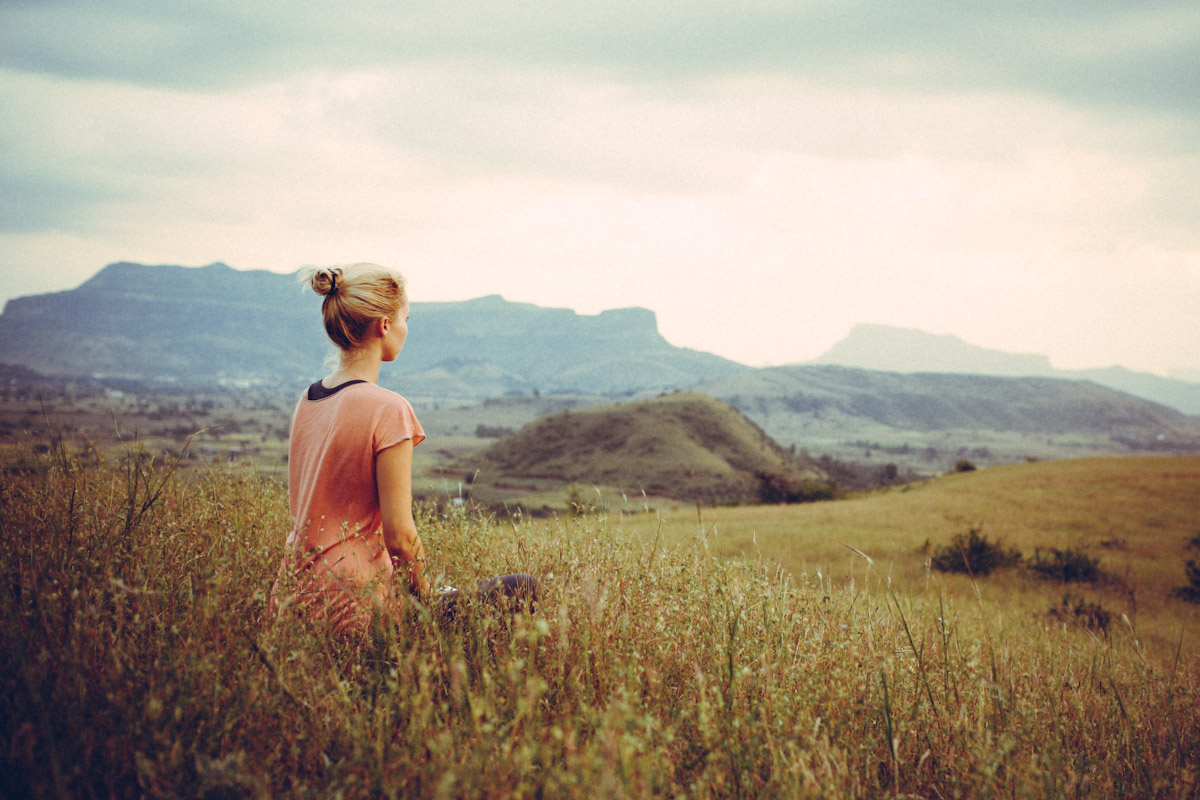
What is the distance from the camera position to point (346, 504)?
3.32 m

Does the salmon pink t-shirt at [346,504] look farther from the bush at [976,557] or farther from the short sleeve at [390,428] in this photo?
the bush at [976,557]

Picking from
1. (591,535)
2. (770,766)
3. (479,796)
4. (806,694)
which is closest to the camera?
(479,796)

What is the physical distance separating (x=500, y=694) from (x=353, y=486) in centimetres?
135

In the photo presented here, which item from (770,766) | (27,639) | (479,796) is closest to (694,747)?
(770,766)

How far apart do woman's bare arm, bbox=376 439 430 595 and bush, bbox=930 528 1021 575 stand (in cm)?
1637

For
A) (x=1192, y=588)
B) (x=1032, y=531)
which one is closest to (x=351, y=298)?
(x=1192, y=588)

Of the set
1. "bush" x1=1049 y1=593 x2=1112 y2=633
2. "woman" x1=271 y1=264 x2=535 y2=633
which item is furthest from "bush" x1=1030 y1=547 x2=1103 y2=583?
"woman" x1=271 y1=264 x2=535 y2=633

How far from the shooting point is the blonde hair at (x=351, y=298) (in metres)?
3.47

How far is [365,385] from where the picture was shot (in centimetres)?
332

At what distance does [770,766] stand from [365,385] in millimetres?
2683

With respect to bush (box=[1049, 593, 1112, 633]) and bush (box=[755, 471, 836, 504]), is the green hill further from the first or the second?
bush (box=[1049, 593, 1112, 633])

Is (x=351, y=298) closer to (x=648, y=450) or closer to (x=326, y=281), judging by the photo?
(x=326, y=281)

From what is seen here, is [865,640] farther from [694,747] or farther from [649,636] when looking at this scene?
[694,747]

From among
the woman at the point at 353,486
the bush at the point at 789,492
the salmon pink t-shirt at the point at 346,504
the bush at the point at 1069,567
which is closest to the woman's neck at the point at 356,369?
the woman at the point at 353,486
